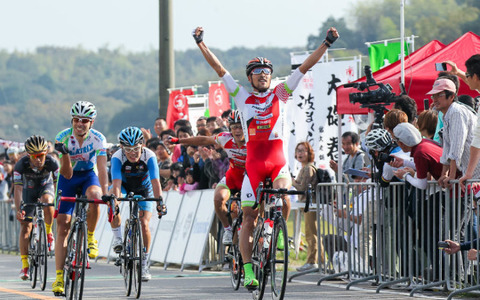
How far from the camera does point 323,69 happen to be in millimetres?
20578

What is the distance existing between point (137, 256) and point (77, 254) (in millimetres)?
1196

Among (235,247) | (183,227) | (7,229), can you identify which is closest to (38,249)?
(235,247)

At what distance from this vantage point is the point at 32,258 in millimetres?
14164

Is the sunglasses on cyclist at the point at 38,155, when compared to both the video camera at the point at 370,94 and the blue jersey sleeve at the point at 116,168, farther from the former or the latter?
the video camera at the point at 370,94

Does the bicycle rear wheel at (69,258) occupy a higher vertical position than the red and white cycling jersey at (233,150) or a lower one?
lower

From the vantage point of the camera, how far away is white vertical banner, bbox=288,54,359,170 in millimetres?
20094

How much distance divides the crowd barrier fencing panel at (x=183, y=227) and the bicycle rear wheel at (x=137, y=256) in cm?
540

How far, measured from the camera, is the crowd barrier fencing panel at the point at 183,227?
17.2 metres

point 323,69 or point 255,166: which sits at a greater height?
point 323,69

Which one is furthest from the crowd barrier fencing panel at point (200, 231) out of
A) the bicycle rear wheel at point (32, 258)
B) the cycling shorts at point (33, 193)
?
the bicycle rear wheel at point (32, 258)

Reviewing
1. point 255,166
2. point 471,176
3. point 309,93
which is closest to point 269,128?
point 255,166

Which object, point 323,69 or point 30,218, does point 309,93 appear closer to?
point 323,69

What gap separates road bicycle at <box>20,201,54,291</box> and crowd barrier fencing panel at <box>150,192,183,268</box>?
11.4ft

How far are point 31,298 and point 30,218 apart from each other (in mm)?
3080
